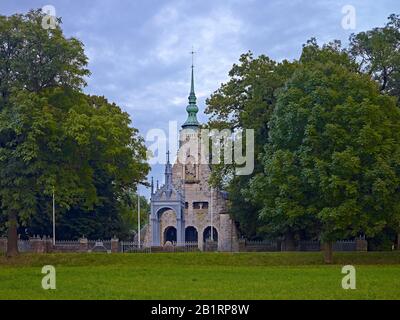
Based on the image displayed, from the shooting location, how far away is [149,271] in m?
32.8

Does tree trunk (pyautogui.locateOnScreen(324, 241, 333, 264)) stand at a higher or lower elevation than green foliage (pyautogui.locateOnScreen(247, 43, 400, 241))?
lower

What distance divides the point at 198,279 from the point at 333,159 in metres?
13.0

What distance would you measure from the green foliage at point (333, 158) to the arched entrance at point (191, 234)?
34525mm

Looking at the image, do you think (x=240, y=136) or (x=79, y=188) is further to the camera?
(x=240, y=136)

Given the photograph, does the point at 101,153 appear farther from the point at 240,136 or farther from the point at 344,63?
the point at 344,63

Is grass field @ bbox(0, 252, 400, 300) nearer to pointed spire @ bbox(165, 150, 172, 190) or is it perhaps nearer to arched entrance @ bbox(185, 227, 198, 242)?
pointed spire @ bbox(165, 150, 172, 190)

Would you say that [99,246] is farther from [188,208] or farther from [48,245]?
[188,208]

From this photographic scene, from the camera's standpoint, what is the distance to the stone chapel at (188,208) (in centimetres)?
7244

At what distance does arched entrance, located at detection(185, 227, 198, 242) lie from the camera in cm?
7519

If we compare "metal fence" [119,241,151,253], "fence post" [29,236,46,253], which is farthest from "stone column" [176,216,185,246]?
"fence post" [29,236,46,253]

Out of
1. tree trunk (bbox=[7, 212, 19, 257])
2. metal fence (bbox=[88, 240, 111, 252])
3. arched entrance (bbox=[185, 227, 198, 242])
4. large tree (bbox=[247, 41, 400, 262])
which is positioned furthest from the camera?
arched entrance (bbox=[185, 227, 198, 242])

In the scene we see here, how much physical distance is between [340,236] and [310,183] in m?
3.35
